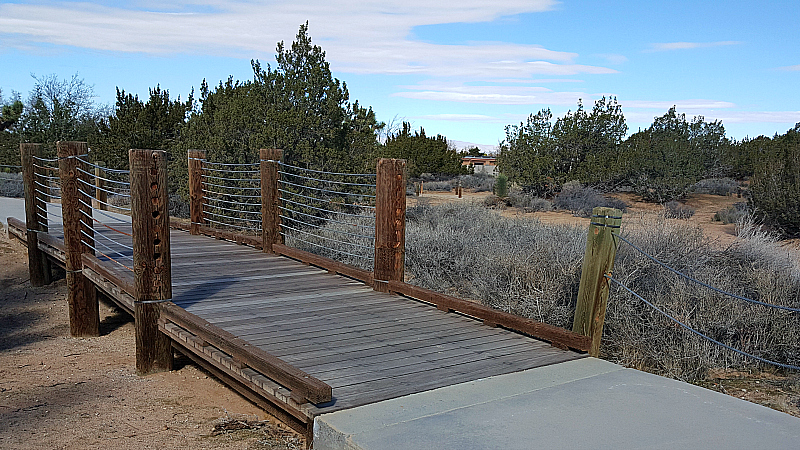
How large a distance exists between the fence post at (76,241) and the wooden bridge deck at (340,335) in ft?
2.30

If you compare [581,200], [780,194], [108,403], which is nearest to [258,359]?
[108,403]

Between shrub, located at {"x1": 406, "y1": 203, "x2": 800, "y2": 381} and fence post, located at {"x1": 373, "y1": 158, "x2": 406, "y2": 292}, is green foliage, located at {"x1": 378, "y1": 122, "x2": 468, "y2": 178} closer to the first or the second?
shrub, located at {"x1": 406, "y1": 203, "x2": 800, "y2": 381}

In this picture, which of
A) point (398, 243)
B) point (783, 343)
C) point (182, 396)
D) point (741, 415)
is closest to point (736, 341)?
point (783, 343)

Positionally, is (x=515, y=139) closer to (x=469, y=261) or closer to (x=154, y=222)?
(x=469, y=261)

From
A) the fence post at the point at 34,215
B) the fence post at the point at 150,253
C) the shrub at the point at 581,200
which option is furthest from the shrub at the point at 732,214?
the fence post at the point at 34,215

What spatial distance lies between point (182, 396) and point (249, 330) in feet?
2.83

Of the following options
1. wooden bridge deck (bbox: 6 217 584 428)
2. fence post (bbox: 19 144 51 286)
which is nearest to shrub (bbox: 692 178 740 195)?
wooden bridge deck (bbox: 6 217 584 428)

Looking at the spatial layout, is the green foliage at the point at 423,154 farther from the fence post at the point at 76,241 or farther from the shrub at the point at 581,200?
the fence post at the point at 76,241

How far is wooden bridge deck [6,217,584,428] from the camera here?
12.8 feet

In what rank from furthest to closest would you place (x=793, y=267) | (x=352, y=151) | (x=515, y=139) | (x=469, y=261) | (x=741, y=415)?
(x=515, y=139)
(x=352, y=151)
(x=469, y=261)
(x=793, y=267)
(x=741, y=415)

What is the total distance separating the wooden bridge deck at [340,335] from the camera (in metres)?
3.89

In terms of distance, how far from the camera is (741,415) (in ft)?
11.2

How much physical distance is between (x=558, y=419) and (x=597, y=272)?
144 centimetres

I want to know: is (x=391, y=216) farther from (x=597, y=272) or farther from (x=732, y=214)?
(x=732, y=214)
